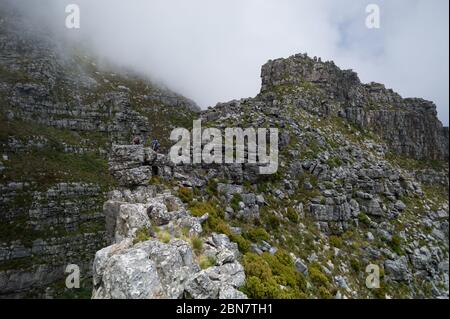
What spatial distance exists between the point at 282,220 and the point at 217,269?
49.8ft

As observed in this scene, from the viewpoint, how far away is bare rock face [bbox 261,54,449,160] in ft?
180

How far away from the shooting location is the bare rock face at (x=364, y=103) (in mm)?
54772

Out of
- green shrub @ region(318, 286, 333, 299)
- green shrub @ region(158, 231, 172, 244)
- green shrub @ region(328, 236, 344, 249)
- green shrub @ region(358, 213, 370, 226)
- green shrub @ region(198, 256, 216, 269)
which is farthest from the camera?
green shrub @ region(358, 213, 370, 226)

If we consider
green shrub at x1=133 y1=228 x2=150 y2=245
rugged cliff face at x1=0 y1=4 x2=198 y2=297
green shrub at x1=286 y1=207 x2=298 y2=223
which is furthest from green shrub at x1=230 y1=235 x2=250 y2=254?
rugged cliff face at x1=0 y1=4 x2=198 y2=297

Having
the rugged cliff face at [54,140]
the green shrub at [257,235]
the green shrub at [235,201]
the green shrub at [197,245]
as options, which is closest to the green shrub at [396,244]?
the green shrub at [257,235]

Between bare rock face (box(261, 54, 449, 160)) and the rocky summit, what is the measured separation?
0.33 metres

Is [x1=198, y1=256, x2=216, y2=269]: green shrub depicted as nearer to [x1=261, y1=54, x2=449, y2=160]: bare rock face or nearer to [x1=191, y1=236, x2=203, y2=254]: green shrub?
[x1=191, y1=236, x2=203, y2=254]: green shrub

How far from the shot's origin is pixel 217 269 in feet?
39.2

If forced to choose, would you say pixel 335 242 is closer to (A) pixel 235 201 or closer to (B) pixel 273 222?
(B) pixel 273 222

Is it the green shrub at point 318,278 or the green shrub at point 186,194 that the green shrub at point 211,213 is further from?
the green shrub at point 318,278

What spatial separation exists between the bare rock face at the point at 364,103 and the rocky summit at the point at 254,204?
0.33 meters

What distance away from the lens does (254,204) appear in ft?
83.5

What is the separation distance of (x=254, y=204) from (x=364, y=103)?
47522mm
